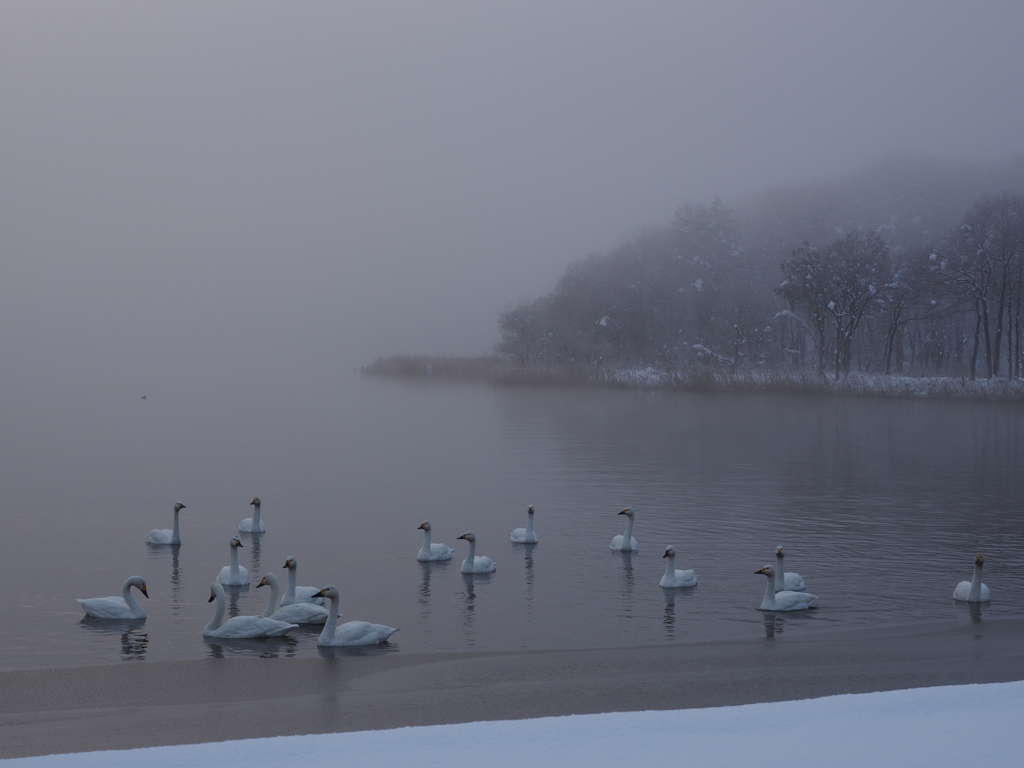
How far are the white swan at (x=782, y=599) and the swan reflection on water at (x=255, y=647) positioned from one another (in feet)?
20.6

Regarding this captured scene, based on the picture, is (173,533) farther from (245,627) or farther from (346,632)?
(346,632)

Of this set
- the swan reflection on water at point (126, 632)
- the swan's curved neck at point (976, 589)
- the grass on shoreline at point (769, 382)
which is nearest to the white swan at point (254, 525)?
the swan reflection on water at point (126, 632)

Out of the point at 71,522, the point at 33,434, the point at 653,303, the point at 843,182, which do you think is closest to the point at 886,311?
the point at 653,303

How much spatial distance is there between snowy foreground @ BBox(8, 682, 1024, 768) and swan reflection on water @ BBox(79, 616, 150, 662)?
3991mm

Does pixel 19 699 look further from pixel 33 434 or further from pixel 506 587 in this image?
pixel 33 434

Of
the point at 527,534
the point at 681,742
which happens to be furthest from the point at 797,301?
the point at 681,742

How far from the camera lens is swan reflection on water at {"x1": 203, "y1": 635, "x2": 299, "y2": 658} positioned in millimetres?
11859

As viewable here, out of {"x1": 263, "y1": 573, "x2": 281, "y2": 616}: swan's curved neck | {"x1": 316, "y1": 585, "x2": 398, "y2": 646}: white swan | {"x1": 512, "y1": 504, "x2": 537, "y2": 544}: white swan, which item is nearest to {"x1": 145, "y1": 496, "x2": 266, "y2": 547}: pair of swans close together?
{"x1": 512, "y1": 504, "x2": 537, "y2": 544}: white swan

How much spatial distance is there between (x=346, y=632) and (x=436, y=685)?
1.83 metres

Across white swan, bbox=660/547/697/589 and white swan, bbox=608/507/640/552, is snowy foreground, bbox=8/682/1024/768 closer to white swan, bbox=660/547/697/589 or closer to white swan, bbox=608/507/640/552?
white swan, bbox=660/547/697/589

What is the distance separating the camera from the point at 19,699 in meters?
10.2

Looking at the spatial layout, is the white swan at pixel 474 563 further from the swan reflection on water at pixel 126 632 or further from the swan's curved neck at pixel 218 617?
the swan reflection on water at pixel 126 632

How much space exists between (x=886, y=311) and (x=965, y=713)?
73.8 m

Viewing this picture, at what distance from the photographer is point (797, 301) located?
74938 mm
